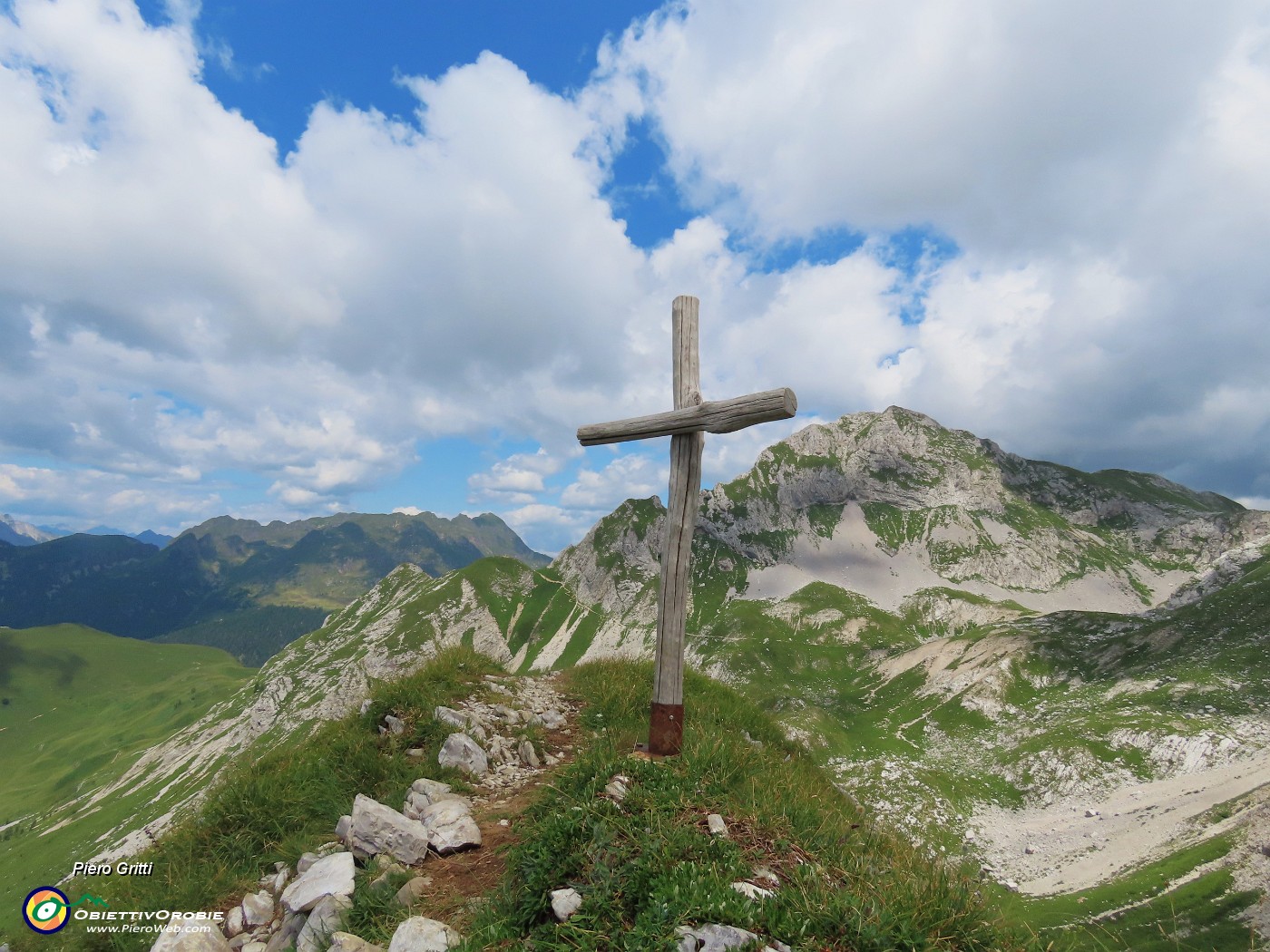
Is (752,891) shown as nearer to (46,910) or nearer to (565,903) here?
(565,903)

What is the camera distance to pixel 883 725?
110 meters

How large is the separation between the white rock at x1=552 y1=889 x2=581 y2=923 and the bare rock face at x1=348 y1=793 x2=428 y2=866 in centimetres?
297

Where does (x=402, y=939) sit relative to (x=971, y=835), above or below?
above

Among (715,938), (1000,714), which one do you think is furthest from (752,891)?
(1000,714)

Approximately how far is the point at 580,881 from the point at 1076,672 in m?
133

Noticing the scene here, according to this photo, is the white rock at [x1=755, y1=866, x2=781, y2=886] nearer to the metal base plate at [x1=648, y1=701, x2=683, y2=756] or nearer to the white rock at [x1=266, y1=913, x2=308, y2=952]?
the metal base plate at [x1=648, y1=701, x2=683, y2=756]

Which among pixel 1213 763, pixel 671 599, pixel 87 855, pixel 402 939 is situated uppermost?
pixel 671 599

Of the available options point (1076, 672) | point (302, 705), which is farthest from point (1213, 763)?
point (302, 705)

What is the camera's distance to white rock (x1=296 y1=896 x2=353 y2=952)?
6465 mm

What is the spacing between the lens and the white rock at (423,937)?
233 inches

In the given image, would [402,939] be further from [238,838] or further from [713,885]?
[238,838]

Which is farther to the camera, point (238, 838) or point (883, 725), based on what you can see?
point (883, 725)

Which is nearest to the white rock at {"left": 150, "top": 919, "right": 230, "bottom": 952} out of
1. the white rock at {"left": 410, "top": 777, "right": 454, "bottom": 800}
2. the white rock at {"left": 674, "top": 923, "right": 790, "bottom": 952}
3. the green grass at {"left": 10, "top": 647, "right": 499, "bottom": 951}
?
the green grass at {"left": 10, "top": 647, "right": 499, "bottom": 951}

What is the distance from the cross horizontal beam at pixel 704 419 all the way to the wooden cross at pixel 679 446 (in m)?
0.02
